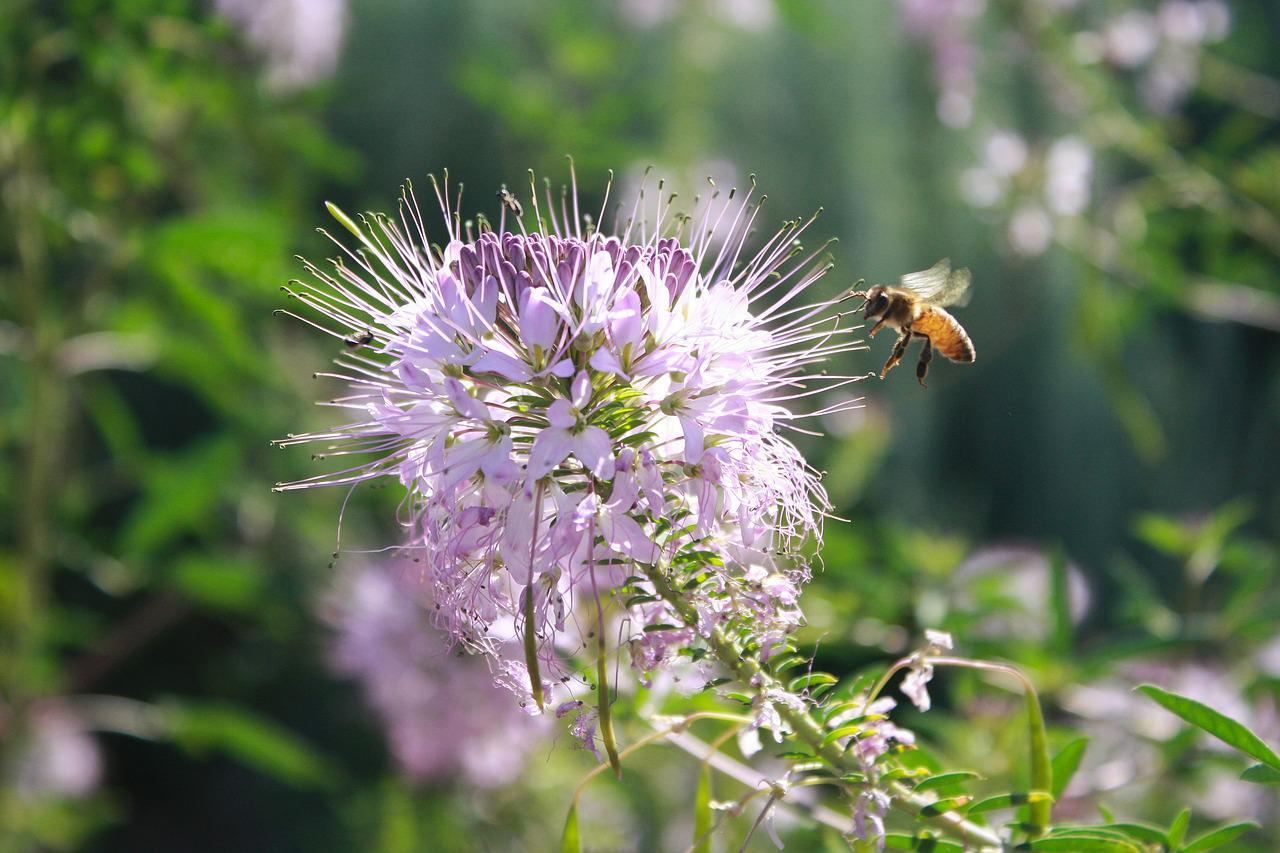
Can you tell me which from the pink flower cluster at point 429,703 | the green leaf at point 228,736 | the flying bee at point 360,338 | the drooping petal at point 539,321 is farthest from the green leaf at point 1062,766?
the green leaf at point 228,736

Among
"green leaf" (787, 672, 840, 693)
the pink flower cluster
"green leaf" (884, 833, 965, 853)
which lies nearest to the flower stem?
"green leaf" (787, 672, 840, 693)

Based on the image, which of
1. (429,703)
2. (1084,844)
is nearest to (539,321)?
(1084,844)

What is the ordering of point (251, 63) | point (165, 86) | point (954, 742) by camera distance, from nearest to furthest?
point (954, 742), point (165, 86), point (251, 63)

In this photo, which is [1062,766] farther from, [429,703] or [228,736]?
[228,736]

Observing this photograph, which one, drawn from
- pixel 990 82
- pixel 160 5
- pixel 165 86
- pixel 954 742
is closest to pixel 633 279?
pixel 954 742

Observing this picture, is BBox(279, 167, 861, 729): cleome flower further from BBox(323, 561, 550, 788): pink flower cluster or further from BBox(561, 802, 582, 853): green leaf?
BBox(323, 561, 550, 788): pink flower cluster

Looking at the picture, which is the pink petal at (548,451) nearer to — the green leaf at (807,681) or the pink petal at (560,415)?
the pink petal at (560,415)

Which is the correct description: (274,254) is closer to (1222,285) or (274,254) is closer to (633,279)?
(633,279)
